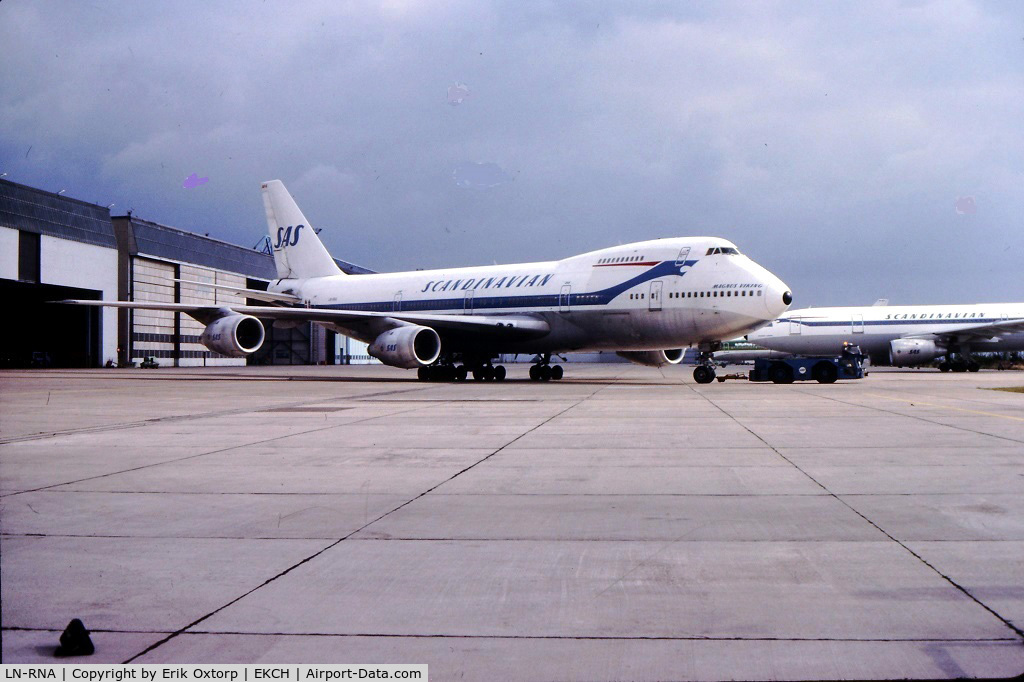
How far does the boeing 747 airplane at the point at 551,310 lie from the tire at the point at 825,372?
13.4 ft

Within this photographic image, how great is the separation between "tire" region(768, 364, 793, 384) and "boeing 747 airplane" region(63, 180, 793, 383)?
2.78 m

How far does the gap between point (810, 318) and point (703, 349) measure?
1943cm

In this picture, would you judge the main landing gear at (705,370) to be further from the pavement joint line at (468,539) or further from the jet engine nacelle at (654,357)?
the pavement joint line at (468,539)

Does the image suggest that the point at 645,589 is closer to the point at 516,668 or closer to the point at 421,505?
the point at 516,668

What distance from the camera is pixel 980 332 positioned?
40531 millimetres

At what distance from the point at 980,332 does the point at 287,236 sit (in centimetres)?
3275

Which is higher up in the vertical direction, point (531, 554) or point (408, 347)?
point (408, 347)

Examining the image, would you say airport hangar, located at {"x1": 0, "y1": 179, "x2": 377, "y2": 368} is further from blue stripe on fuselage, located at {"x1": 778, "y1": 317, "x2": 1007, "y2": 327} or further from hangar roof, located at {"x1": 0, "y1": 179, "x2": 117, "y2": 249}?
blue stripe on fuselage, located at {"x1": 778, "y1": 317, "x2": 1007, "y2": 327}

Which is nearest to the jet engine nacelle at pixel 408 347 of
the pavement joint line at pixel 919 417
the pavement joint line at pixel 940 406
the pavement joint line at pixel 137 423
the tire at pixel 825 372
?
the pavement joint line at pixel 137 423

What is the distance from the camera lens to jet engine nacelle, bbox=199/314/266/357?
94.2 feet

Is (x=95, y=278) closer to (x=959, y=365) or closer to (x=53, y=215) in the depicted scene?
(x=53, y=215)

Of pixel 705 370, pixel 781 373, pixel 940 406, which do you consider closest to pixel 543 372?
pixel 705 370

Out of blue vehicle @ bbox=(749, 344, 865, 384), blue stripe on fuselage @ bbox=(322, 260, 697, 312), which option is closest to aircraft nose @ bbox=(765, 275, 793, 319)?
blue stripe on fuselage @ bbox=(322, 260, 697, 312)

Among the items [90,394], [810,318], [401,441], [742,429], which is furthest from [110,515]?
[810,318]
